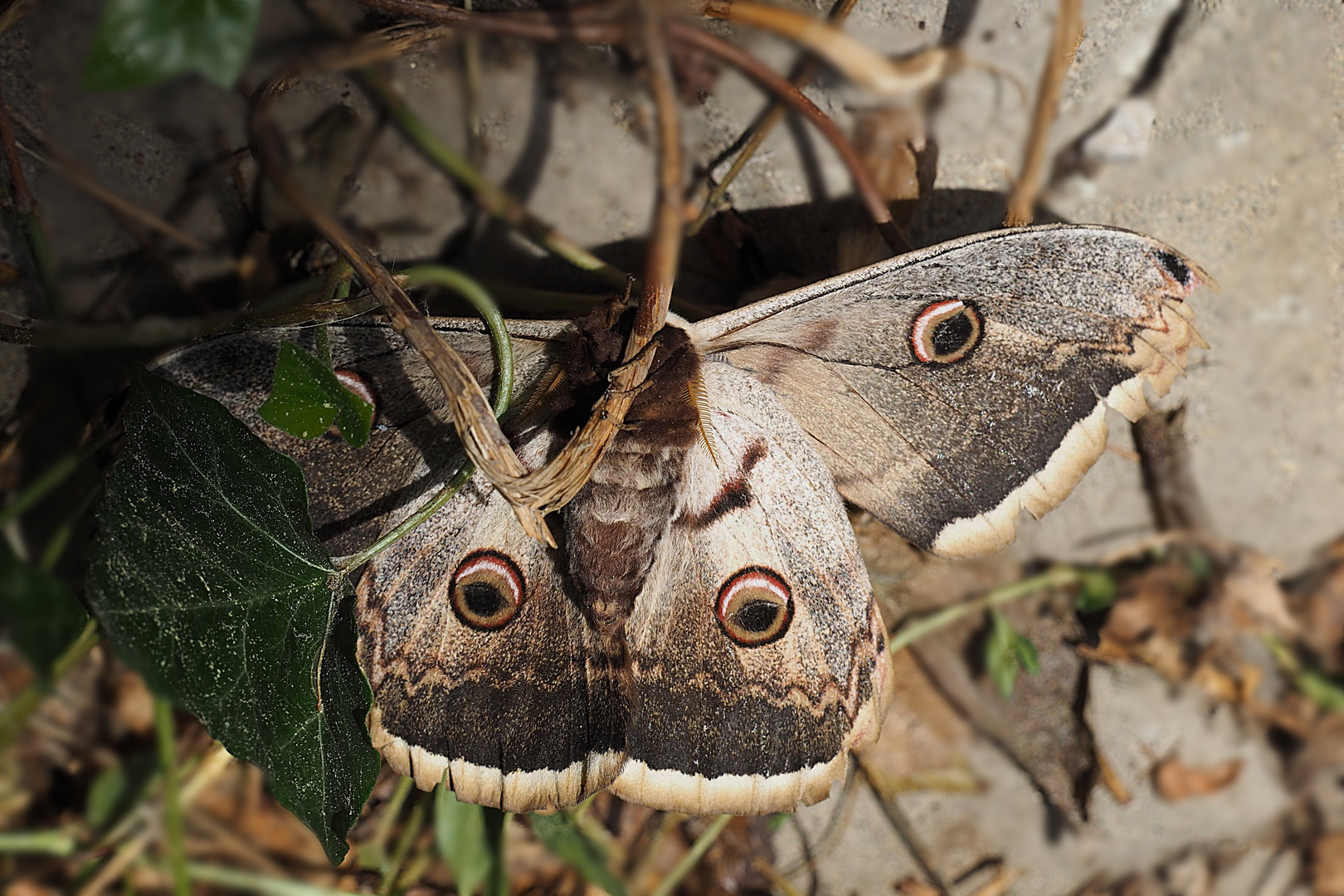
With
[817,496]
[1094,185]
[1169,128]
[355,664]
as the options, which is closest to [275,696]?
[355,664]

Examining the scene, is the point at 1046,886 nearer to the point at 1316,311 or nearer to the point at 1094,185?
the point at 1316,311

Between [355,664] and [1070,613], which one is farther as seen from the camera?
[1070,613]

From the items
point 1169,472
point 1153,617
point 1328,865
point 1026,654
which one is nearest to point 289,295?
point 1026,654

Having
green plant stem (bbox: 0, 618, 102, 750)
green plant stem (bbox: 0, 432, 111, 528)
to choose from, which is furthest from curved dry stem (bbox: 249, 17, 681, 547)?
green plant stem (bbox: 0, 618, 102, 750)

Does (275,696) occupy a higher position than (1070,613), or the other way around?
(1070,613)

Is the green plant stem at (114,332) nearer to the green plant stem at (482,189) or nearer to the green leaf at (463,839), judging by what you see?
the green plant stem at (482,189)

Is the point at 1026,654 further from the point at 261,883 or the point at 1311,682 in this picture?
the point at 261,883
